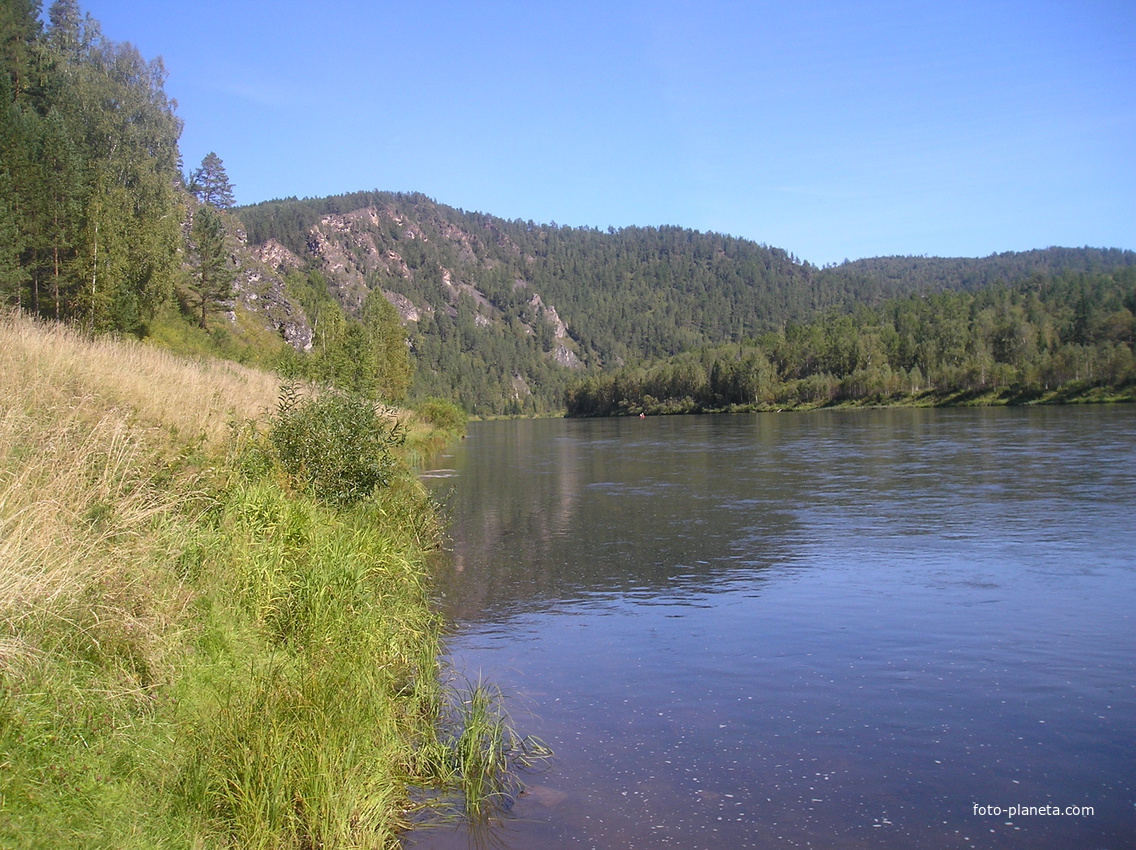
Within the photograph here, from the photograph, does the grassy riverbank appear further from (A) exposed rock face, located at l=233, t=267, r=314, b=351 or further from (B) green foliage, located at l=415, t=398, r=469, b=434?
(A) exposed rock face, located at l=233, t=267, r=314, b=351

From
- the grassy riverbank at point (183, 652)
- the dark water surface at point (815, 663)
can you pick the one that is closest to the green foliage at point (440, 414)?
the dark water surface at point (815, 663)

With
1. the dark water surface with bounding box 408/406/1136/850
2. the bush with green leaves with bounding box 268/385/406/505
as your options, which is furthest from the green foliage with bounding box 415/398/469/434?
the bush with green leaves with bounding box 268/385/406/505

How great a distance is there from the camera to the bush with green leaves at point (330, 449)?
15547mm

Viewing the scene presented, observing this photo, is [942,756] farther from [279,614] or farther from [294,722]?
[279,614]

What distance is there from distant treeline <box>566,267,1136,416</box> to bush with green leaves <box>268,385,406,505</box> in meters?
111

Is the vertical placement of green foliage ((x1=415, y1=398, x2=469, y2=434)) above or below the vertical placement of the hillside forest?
below

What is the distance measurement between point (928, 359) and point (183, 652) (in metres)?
154

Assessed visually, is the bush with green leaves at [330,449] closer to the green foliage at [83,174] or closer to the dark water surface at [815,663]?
the dark water surface at [815,663]

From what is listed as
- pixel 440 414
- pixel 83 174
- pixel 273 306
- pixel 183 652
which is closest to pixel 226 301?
pixel 273 306

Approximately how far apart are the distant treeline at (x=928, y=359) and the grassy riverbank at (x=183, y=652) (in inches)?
4523

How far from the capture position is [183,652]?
7.69m

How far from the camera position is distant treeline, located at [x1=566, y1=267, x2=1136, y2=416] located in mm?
115738

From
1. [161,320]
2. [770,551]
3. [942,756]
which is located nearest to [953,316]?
[161,320]

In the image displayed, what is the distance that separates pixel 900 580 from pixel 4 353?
16.8 m
